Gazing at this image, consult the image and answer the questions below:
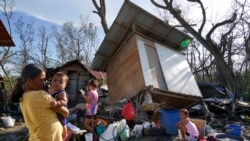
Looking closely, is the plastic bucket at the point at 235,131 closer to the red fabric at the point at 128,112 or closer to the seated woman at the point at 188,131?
the seated woman at the point at 188,131

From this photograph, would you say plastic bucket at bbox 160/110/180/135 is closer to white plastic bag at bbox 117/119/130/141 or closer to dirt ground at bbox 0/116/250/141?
dirt ground at bbox 0/116/250/141

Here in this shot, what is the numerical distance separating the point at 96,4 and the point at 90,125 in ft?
44.9

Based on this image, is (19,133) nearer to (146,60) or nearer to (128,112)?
(128,112)

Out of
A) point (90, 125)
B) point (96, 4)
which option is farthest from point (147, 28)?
point (96, 4)

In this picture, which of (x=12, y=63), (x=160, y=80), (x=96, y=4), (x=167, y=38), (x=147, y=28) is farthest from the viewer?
(x=12, y=63)

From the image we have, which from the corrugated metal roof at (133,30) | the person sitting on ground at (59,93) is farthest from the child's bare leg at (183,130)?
the corrugated metal roof at (133,30)

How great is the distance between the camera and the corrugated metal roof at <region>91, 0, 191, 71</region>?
10.7 meters

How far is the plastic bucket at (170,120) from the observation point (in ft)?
26.7

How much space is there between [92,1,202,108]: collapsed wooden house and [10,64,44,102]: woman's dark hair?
678 cm

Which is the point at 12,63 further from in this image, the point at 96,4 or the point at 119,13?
the point at 119,13

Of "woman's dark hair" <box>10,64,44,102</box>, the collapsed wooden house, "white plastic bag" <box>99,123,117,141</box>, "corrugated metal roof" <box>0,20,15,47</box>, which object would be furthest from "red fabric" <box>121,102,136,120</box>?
"woman's dark hair" <box>10,64,44,102</box>

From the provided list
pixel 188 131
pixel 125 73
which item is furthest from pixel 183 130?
pixel 125 73

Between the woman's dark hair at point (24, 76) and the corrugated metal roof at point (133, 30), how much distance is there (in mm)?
8143

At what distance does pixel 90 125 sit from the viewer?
749 cm
